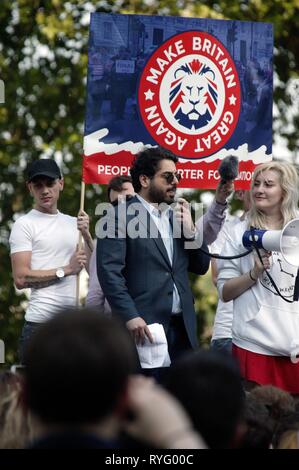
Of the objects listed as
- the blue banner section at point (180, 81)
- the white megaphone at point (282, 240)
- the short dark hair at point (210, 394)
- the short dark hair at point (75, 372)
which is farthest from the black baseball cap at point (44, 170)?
the short dark hair at point (75, 372)

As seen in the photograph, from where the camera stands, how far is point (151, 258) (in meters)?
5.38

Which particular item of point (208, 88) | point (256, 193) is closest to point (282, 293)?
point (256, 193)

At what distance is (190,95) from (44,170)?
1.03m

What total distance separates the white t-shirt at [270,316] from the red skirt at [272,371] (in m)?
0.04

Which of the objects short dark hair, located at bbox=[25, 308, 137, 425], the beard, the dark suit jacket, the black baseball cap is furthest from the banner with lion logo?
short dark hair, located at bbox=[25, 308, 137, 425]

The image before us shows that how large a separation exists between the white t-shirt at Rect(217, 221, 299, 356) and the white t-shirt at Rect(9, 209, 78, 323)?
48.2 inches

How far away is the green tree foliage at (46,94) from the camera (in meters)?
13.3

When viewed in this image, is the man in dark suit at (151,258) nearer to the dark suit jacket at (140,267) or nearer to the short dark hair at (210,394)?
the dark suit jacket at (140,267)

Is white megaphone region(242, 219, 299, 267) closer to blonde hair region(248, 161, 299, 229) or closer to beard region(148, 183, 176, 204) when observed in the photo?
blonde hair region(248, 161, 299, 229)

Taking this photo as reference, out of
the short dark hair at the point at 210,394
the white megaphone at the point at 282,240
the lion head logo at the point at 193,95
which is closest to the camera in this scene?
the short dark hair at the point at 210,394

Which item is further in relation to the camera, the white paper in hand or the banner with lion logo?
the banner with lion logo

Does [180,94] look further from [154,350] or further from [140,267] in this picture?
[154,350]

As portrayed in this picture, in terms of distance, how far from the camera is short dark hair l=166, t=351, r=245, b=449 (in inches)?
94.0

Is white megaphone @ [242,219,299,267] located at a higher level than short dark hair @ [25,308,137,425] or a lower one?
lower
